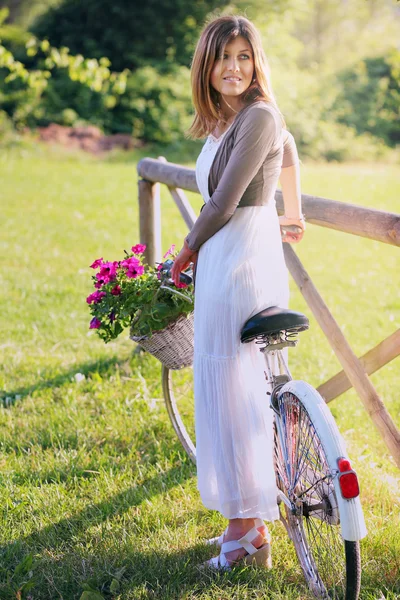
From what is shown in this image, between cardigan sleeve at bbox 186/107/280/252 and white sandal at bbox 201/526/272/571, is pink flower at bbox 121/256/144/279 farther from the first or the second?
white sandal at bbox 201/526/272/571

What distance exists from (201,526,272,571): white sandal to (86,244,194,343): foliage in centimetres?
87

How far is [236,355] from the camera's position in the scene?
250cm

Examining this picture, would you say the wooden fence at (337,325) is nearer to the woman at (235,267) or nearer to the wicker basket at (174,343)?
the woman at (235,267)

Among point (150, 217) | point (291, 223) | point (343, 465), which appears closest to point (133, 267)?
point (291, 223)

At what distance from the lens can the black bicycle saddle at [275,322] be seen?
229 cm

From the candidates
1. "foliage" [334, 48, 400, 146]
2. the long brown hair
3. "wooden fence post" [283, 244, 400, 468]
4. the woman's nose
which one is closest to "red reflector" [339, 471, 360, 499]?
"wooden fence post" [283, 244, 400, 468]

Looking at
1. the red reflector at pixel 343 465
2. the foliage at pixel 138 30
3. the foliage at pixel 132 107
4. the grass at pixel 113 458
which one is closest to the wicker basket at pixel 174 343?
the grass at pixel 113 458

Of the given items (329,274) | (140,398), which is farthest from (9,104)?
(140,398)

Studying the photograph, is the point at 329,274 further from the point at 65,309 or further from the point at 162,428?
the point at 162,428

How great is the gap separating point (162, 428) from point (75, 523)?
952 mm

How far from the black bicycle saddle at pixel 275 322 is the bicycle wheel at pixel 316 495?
0.20 m

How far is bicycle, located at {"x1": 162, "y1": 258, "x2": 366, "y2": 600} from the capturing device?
2.07 m

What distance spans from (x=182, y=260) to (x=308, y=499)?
0.95 m

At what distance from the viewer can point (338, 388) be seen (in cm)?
321
